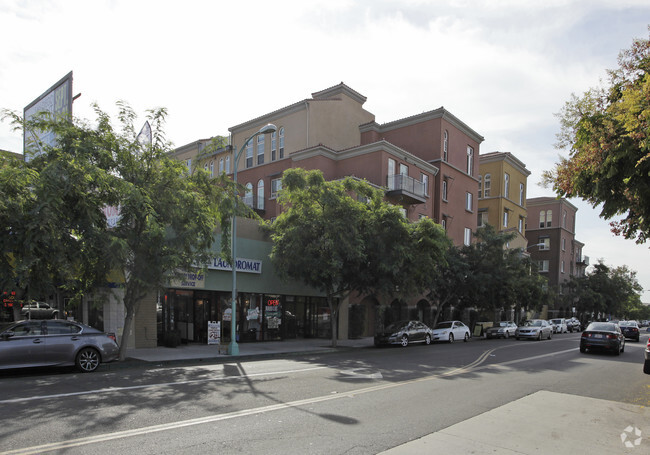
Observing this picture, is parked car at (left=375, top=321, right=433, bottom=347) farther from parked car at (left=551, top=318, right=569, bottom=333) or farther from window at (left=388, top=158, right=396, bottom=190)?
parked car at (left=551, top=318, right=569, bottom=333)

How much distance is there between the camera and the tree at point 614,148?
628 cm

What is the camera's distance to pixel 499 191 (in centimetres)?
4884

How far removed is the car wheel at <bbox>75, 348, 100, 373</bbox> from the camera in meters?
12.4

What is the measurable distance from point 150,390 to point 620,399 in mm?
10486

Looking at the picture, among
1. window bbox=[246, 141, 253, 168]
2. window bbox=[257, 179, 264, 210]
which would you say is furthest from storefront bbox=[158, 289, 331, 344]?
window bbox=[246, 141, 253, 168]

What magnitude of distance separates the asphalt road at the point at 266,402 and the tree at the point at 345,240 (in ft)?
19.7

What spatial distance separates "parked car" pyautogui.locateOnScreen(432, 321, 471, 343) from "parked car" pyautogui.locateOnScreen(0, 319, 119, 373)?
1970 centimetres

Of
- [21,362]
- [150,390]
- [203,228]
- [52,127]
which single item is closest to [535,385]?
[150,390]

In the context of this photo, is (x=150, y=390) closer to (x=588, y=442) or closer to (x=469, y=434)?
(x=469, y=434)

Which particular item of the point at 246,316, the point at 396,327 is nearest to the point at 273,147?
the point at 246,316

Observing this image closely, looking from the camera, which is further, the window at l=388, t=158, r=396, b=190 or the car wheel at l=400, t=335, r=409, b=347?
→ the window at l=388, t=158, r=396, b=190

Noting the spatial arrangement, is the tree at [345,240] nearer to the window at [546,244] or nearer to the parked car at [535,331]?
the parked car at [535,331]

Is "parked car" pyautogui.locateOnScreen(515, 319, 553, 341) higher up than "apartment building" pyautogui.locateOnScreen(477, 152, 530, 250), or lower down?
lower down

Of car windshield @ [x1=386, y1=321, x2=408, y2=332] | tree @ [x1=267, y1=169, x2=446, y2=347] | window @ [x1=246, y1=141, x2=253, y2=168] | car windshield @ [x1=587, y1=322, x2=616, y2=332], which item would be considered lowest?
car windshield @ [x1=386, y1=321, x2=408, y2=332]
